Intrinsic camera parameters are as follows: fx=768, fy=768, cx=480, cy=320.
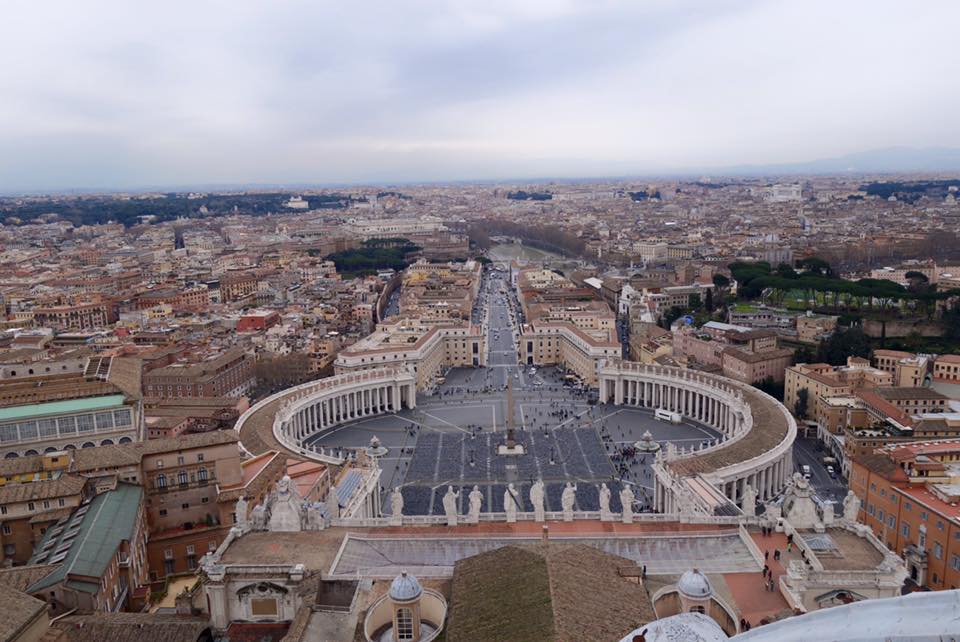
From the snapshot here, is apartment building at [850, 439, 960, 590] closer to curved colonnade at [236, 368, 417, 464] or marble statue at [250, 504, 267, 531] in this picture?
marble statue at [250, 504, 267, 531]

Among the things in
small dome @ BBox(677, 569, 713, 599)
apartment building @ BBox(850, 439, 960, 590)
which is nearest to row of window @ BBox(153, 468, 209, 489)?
small dome @ BBox(677, 569, 713, 599)

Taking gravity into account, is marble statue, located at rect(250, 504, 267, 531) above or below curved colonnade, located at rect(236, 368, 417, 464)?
above

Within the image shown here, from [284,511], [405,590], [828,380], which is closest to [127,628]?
[284,511]

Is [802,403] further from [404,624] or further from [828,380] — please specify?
[404,624]

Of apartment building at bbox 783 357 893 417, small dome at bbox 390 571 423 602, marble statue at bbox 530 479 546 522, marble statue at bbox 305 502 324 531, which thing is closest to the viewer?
small dome at bbox 390 571 423 602

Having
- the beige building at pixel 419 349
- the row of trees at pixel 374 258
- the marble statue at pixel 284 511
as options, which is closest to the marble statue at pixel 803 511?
the marble statue at pixel 284 511

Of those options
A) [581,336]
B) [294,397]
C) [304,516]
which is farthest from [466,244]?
[304,516]

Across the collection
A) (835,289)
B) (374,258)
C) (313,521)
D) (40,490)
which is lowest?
(374,258)
